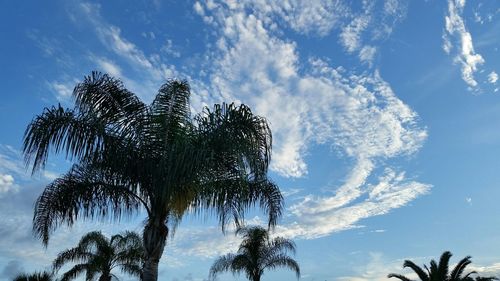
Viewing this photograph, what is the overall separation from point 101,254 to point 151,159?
19718mm

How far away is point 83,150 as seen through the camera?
490 inches

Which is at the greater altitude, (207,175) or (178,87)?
(178,87)

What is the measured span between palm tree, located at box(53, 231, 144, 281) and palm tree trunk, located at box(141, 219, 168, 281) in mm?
17972

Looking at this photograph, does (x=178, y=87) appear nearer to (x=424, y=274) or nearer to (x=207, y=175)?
(x=207, y=175)

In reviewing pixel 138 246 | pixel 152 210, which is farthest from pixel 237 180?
pixel 138 246

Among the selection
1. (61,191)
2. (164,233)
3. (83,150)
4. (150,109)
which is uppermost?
(150,109)

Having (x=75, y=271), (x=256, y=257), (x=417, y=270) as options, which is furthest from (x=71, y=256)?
(x=417, y=270)

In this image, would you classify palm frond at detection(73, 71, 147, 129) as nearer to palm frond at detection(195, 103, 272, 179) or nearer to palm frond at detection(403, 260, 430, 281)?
palm frond at detection(195, 103, 272, 179)

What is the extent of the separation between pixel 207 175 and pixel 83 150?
329 centimetres

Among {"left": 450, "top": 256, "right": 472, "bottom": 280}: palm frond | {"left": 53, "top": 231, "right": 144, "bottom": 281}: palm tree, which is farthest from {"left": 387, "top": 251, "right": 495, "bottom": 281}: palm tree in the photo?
{"left": 53, "top": 231, "right": 144, "bottom": 281}: palm tree

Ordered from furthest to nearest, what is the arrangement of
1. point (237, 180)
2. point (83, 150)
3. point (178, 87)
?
point (178, 87) → point (237, 180) → point (83, 150)

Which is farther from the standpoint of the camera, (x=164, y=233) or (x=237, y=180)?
(x=237, y=180)

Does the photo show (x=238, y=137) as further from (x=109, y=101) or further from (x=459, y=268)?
(x=459, y=268)

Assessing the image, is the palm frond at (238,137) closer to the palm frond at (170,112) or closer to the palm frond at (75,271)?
the palm frond at (170,112)
